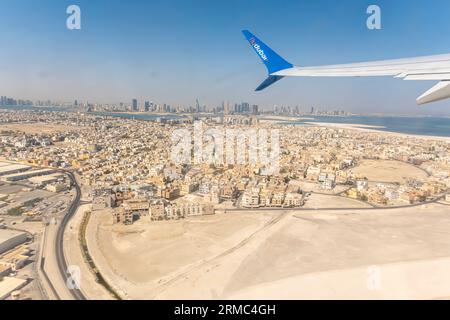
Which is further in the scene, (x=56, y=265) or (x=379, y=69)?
(x=56, y=265)

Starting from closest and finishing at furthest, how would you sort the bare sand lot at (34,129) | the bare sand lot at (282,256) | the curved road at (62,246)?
the curved road at (62,246)
the bare sand lot at (282,256)
the bare sand lot at (34,129)

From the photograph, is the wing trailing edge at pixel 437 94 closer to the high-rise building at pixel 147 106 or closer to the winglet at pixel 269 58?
the winglet at pixel 269 58

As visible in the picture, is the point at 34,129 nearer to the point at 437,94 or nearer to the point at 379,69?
the point at 379,69

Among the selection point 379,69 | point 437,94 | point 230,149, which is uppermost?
point 379,69

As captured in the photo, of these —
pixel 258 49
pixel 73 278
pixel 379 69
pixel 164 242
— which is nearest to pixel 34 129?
pixel 164 242

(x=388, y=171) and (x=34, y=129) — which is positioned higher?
(x=34, y=129)

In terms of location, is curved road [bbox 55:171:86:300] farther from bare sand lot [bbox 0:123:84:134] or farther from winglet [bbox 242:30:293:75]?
bare sand lot [bbox 0:123:84:134]

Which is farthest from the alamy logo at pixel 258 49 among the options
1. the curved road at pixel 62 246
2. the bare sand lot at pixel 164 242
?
the curved road at pixel 62 246

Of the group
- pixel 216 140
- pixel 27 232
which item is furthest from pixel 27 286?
pixel 216 140
